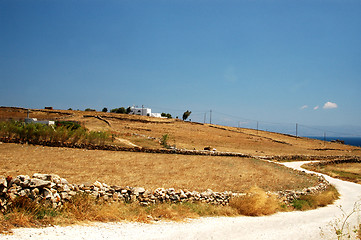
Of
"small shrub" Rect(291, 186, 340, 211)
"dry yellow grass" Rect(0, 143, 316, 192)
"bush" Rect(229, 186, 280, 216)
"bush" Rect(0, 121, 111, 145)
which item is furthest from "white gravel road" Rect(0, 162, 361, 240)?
"bush" Rect(0, 121, 111, 145)

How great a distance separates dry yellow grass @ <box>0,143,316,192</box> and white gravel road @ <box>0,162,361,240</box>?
141 inches

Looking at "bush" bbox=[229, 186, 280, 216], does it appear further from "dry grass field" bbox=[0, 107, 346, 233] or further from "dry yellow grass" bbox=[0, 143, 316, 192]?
"dry yellow grass" bbox=[0, 143, 316, 192]

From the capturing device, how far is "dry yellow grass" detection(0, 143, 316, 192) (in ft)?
42.7

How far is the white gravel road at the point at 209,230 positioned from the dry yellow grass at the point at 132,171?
141 inches

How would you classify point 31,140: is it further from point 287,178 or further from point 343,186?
point 343,186

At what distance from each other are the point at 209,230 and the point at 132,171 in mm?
8489

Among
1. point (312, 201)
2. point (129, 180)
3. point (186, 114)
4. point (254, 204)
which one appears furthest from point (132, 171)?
point (186, 114)

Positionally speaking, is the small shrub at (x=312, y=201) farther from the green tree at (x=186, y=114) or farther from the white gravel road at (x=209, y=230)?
the green tree at (x=186, y=114)

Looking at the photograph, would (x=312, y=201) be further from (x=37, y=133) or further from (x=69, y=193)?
(x=37, y=133)

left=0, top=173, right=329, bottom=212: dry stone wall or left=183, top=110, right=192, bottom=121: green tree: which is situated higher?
left=183, top=110, right=192, bottom=121: green tree

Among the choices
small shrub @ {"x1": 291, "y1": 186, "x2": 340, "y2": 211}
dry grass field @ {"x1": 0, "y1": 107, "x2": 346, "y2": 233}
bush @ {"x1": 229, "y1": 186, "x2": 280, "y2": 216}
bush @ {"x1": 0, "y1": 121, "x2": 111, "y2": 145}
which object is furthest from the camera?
bush @ {"x1": 0, "y1": 121, "x2": 111, "y2": 145}

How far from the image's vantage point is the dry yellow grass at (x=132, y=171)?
13023 millimetres

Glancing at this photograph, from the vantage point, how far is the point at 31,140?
21359mm

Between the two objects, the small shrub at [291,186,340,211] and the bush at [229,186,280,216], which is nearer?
the bush at [229,186,280,216]
